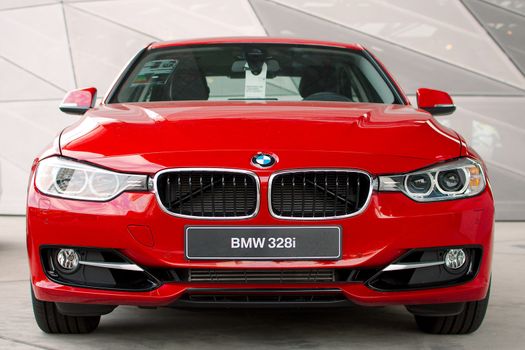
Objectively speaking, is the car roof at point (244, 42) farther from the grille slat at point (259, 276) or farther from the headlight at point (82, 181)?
A: the grille slat at point (259, 276)

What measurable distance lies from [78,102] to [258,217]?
1.86 m

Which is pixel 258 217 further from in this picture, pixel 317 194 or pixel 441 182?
pixel 441 182

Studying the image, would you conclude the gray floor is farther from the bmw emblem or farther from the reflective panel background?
the reflective panel background

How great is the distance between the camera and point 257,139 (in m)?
4.17

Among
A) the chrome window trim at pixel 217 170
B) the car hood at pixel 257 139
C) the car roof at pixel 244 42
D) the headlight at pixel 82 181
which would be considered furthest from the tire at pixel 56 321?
the car roof at pixel 244 42

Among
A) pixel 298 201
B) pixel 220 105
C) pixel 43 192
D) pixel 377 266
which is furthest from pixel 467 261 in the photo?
pixel 43 192

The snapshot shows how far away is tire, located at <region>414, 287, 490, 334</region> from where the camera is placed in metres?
4.51

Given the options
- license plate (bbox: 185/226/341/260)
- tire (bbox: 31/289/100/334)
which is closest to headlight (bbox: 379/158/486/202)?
license plate (bbox: 185/226/341/260)

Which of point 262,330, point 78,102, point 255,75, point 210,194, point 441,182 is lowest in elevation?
point 262,330

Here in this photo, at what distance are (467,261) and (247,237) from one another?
901 mm

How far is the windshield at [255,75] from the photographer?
5527 millimetres

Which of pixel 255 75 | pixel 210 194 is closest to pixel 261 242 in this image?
pixel 210 194

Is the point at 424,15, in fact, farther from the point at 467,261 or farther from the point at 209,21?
the point at 467,261

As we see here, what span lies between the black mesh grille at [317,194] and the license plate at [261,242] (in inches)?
2.9
